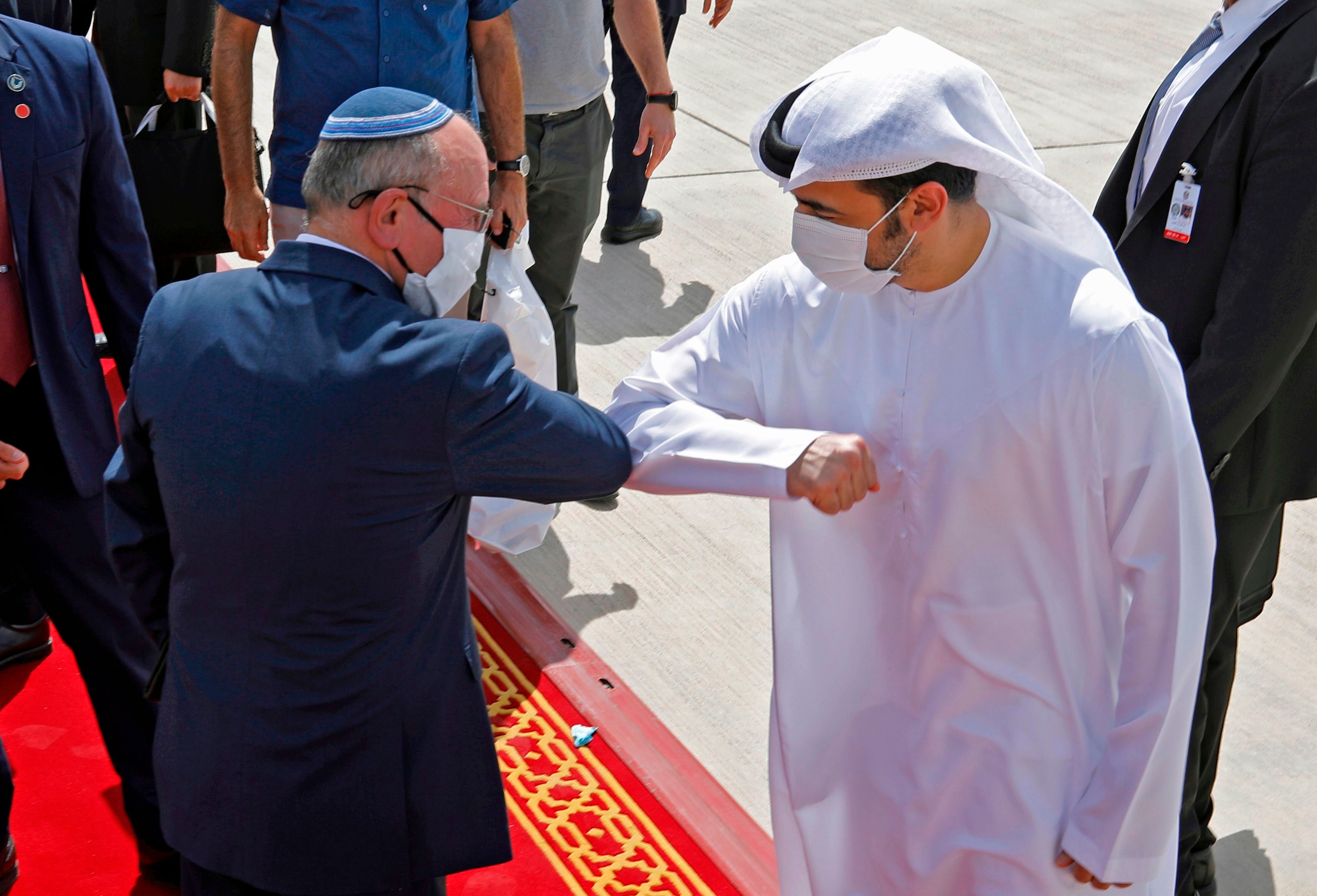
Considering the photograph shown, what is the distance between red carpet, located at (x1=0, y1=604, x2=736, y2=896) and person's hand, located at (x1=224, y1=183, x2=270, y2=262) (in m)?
1.30

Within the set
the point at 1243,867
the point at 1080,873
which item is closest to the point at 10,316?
the point at 1080,873

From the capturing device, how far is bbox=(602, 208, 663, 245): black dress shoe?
654 cm

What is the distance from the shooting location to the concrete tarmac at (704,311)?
3.64 meters

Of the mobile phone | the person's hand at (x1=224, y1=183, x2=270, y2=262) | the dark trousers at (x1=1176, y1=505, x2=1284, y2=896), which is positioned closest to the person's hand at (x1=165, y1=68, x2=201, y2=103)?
the person's hand at (x1=224, y1=183, x2=270, y2=262)

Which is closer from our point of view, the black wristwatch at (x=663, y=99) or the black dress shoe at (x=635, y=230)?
the black wristwatch at (x=663, y=99)

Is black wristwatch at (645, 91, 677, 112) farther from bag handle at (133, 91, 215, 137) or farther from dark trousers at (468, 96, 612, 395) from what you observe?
bag handle at (133, 91, 215, 137)

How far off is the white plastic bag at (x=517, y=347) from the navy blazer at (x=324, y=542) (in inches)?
62.5

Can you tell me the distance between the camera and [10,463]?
265 cm

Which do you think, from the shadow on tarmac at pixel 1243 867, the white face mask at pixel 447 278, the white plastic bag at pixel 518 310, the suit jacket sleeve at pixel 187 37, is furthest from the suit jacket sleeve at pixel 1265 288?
the suit jacket sleeve at pixel 187 37

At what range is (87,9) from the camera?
5285 millimetres

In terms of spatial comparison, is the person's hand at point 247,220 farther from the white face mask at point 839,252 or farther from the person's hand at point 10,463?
the white face mask at point 839,252

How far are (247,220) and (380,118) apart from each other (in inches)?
70.3

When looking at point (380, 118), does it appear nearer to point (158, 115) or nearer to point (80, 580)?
point (80, 580)

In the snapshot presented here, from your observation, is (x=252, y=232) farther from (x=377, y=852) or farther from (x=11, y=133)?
(x=377, y=852)
